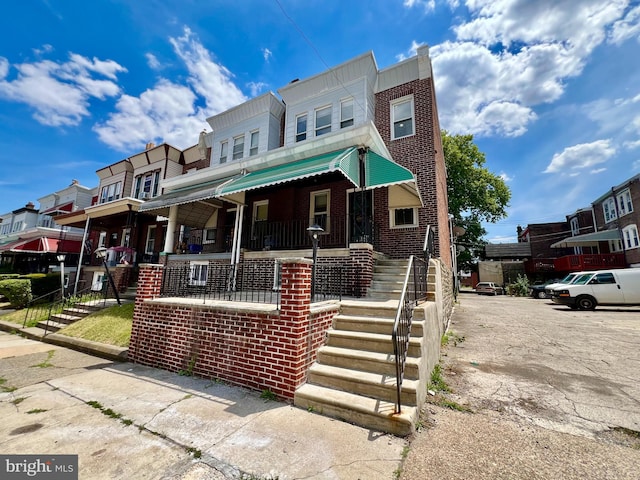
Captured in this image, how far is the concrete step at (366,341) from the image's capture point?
13.2 ft

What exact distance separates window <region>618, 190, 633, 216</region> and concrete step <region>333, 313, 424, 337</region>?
3072 cm

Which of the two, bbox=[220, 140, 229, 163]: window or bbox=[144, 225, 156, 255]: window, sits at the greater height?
bbox=[220, 140, 229, 163]: window

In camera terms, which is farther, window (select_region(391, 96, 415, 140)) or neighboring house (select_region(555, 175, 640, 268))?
neighboring house (select_region(555, 175, 640, 268))

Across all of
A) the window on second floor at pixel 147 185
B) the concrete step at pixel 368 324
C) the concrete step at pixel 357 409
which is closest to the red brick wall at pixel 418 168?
the concrete step at pixel 368 324

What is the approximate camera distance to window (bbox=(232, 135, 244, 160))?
13.7 m

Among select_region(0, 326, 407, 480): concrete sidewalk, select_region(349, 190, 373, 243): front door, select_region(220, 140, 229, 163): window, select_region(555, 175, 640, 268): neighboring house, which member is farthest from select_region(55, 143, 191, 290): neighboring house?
select_region(555, 175, 640, 268): neighboring house

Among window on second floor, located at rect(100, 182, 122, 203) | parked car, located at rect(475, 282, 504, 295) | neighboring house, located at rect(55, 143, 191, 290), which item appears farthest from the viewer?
parked car, located at rect(475, 282, 504, 295)

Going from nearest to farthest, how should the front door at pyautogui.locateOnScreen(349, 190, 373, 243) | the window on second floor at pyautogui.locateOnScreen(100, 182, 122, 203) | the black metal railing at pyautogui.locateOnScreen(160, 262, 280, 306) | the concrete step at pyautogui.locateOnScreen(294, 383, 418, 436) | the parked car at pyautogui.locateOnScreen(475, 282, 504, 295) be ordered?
1. the concrete step at pyautogui.locateOnScreen(294, 383, 418, 436)
2. the front door at pyautogui.locateOnScreen(349, 190, 373, 243)
3. the black metal railing at pyautogui.locateOnScreen(160, 262, 280, 306)
4. the window on second floor at pyautogui.locateOnScreen(100, 182, 122, 203)
5. the parked car at pyautogui.locateOnScreen(475, 282, 504, 295)

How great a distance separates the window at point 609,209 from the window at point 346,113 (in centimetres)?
2933

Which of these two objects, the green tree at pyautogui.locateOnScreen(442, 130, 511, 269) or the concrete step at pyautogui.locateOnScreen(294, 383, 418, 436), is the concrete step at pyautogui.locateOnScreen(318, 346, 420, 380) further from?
the green tree at pyautogui.locateOnScreen(442, 130, 511, 269)

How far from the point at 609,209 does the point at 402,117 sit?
29.5 meters

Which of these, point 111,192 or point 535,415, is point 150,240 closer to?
point 111,192

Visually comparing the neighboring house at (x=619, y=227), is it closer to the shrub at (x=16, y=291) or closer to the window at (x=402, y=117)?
the window at (x=402, y=117)

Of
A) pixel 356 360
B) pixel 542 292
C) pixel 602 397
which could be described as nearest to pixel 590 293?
pixel 542 292
